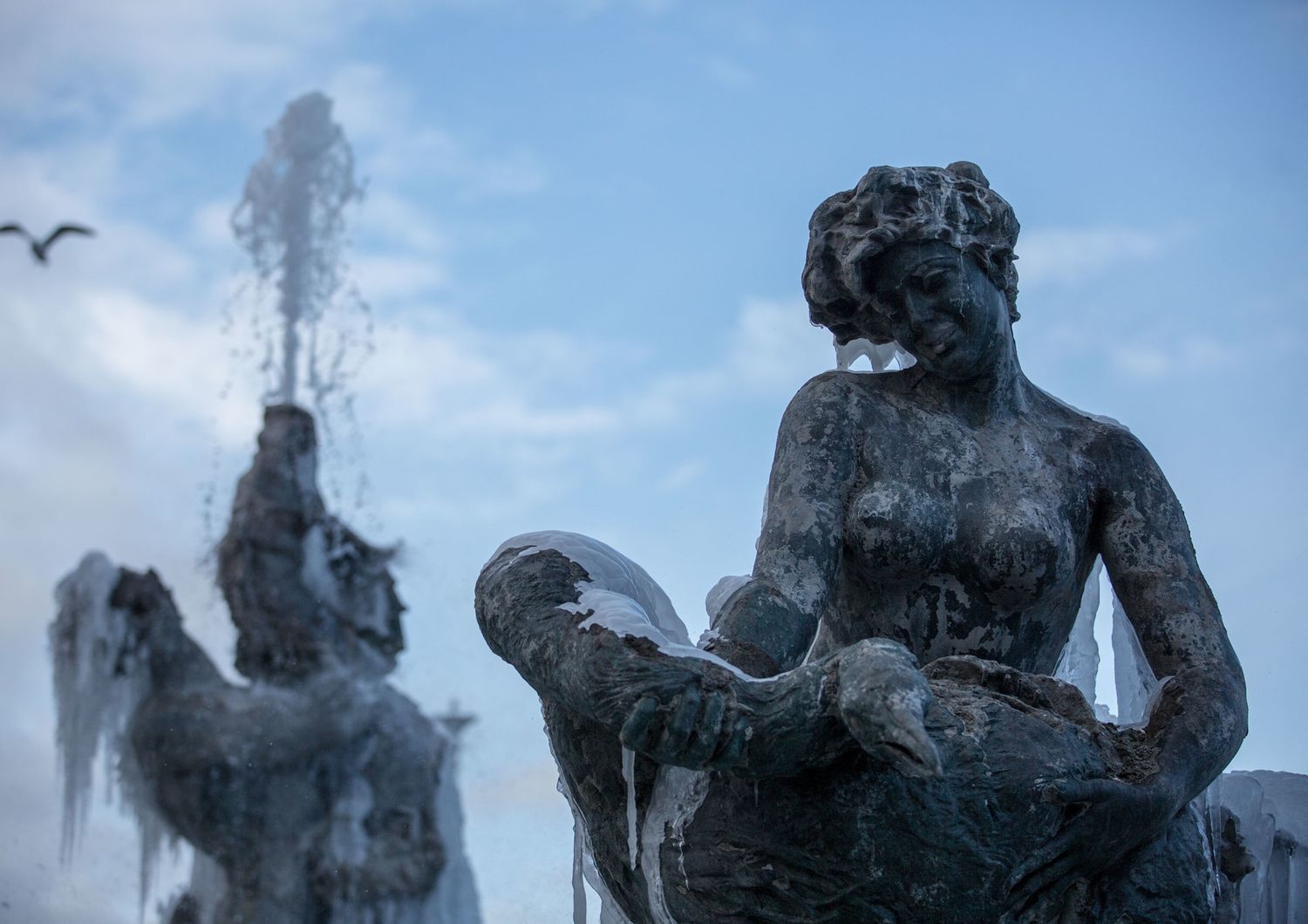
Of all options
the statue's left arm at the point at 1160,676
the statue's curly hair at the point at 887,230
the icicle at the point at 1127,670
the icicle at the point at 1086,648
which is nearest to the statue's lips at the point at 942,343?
the statue's curly hair at the point at 887,230

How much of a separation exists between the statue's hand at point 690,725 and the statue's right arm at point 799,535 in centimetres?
43

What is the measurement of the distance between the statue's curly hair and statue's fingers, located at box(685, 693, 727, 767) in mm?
1198

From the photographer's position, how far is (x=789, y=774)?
9.25 ft

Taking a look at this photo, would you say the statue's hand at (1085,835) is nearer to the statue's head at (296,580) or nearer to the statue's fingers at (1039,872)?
the statue's fingers at (1039,872)

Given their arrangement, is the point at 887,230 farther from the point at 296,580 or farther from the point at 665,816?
the point at 296,580

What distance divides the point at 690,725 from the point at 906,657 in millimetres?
347

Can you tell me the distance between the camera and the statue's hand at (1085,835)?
9.62 feet

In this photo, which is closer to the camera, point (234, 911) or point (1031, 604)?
point (1031, 604)

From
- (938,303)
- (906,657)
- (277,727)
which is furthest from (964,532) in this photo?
(277,727)

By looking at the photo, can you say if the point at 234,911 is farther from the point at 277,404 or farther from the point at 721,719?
the point at 721,719

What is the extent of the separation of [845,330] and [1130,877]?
1.29 metres

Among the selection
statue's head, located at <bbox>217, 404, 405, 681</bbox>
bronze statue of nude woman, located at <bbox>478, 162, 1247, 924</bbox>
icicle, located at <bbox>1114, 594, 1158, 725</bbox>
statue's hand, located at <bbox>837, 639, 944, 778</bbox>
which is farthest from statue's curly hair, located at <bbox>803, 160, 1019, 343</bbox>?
statue's head, located at <bbox>217, 404, 405, 681</bbox>

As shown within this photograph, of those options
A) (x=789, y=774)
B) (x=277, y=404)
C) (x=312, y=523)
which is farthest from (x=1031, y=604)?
(x=277, y=404)

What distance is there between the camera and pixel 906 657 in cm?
267
